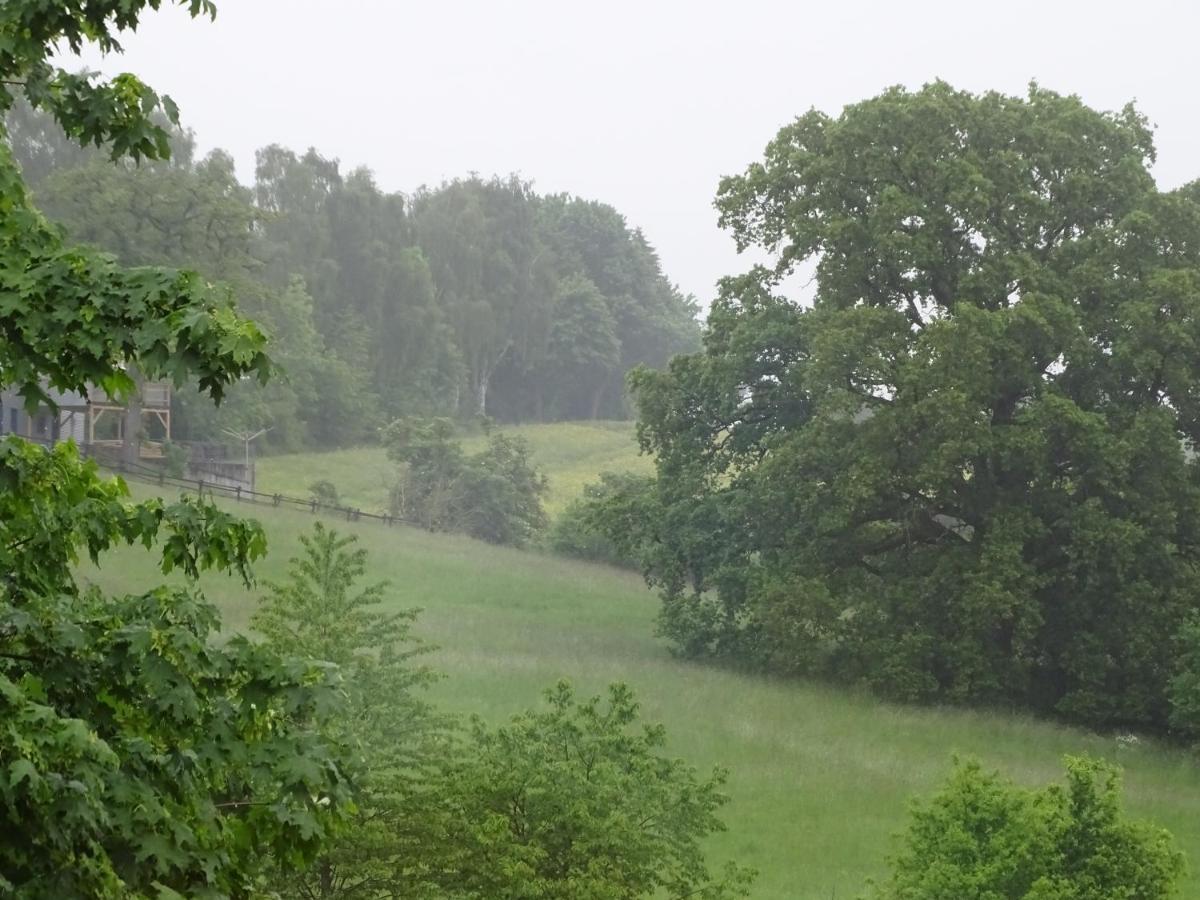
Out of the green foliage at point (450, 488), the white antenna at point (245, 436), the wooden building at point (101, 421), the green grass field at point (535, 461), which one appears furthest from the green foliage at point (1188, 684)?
the white antenna at point (245, 436)

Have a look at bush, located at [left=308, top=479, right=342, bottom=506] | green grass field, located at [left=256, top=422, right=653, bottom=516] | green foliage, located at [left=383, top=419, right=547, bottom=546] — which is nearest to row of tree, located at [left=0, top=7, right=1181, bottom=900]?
bush, located at [left=308, top=479, right=342, bottom=506]

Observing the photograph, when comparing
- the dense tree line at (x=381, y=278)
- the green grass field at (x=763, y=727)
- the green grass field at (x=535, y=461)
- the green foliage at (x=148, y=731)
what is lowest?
the green grass field at (x=763, y=727)

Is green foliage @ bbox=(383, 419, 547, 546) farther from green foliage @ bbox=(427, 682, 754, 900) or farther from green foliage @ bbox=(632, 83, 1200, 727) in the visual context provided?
green foliage @ bbox=(427, 682, 754, 900)

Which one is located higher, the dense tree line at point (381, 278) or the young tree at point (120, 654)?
the dense tree line at point (381, 278)

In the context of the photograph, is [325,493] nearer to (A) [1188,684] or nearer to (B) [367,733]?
(A) [1188,684]

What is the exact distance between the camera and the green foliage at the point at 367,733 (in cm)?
1411

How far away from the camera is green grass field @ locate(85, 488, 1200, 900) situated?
77.8 ft

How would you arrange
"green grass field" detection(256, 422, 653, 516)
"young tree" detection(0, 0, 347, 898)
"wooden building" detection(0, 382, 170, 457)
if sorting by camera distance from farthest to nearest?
"green grass field" detection(256, 422, 653, 516)
"wooden building" detection(0, 382, 170, 457)
"young tree" detection(0, 0, 347, 898)

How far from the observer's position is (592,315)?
113m

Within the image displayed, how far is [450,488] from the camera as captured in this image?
64.1 meters

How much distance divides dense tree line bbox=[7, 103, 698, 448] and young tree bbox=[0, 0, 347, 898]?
1915 inches

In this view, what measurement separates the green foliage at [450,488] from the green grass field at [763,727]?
1599cm

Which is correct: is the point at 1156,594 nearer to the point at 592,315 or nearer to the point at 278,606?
the point at 278,606

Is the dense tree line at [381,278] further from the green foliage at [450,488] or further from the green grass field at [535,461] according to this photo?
the green foliage at [450,488]
